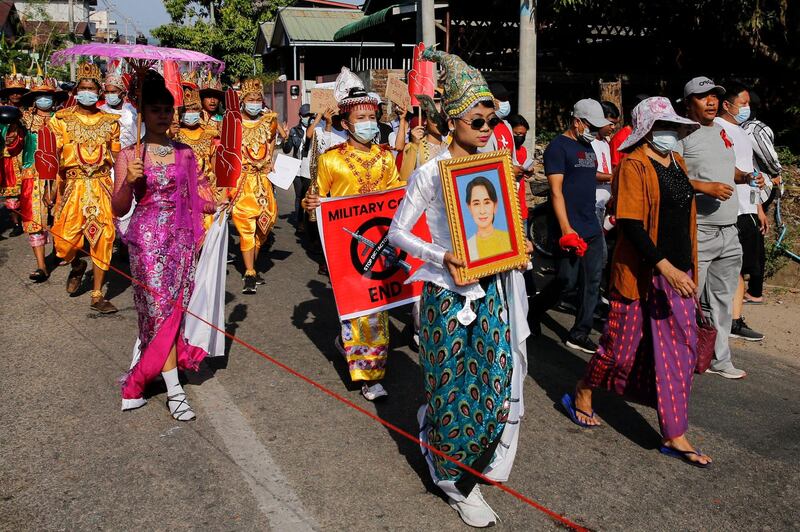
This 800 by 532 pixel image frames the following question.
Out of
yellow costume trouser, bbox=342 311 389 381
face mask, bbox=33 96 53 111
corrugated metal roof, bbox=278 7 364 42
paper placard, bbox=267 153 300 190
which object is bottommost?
yellow costume trouser, bbox=342 311 389 381

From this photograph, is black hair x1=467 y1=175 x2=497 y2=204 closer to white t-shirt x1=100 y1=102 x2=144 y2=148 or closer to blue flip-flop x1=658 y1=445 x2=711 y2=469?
blue flip-flop x1=658 y1=445 x2=711 y2=469

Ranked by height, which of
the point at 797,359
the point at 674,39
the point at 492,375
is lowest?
the point at 797,359

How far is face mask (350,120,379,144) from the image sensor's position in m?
5.44

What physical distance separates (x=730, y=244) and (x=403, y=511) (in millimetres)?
3331

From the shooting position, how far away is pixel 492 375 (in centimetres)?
359

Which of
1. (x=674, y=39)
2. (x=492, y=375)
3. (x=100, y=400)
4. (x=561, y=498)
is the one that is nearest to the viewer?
(x=492, y=375)

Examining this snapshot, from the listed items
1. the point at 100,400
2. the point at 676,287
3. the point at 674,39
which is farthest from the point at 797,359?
the point at 674,39

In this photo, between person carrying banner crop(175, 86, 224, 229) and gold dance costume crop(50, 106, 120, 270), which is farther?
person carrying banner crop(175, 86, 224, 229)

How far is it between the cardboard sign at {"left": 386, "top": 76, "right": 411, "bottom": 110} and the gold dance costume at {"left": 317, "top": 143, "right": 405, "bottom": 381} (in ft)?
6.01

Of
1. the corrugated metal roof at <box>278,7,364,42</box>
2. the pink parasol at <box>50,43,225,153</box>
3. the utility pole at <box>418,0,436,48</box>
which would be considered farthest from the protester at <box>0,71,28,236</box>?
the corrugated metal roof at <box>278,7,364,42</box>

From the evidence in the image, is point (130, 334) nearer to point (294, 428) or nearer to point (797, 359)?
point (294, 428)

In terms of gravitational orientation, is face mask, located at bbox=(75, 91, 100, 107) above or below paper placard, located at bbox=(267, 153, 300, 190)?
above

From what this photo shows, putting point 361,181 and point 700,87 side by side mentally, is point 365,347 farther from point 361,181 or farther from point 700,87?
point 700,87

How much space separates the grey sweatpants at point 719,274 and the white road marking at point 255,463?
325cm
